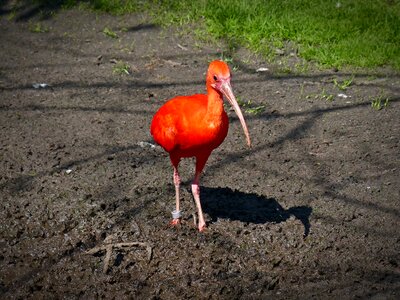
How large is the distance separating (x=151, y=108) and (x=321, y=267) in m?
2.62

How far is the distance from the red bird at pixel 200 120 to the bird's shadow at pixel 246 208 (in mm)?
571

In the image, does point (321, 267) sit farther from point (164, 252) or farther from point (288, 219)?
point (164, 252)

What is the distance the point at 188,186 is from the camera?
15.4ft

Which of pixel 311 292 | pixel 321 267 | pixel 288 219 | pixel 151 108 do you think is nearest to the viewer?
pixel 311 292

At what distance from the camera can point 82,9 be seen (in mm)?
8297

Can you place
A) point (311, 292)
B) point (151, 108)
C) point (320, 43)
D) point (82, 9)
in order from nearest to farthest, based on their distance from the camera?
point (311, 292)
point (151, 108)
point (320, 43)
point (82, 9)

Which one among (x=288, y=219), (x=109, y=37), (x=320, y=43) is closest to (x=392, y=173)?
(x=288, y=219)

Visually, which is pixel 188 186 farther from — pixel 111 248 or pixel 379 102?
pixel 379 102

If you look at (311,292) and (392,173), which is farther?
(392,173)

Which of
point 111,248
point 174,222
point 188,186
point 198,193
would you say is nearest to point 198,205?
point 198,193

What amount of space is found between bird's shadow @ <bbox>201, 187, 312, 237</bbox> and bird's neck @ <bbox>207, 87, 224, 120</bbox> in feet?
3.01

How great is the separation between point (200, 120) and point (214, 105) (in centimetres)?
→ 12

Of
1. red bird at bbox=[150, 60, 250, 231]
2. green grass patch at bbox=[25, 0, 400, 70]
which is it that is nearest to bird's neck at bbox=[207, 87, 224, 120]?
red bird at bbox=[150, 60, 250, 231]

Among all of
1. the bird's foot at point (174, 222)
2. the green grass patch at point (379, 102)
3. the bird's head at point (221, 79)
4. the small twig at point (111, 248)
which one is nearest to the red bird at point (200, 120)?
the bird's head at point (221, 79)
